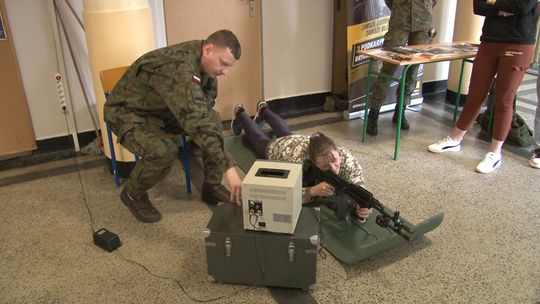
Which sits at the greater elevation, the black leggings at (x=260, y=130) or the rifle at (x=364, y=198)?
the rifle at (x=364, y=198)

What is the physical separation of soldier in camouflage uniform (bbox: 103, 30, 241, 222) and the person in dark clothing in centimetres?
177

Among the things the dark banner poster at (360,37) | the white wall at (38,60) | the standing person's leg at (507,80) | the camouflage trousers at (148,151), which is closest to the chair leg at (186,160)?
the camouflage trousers at (148,151)

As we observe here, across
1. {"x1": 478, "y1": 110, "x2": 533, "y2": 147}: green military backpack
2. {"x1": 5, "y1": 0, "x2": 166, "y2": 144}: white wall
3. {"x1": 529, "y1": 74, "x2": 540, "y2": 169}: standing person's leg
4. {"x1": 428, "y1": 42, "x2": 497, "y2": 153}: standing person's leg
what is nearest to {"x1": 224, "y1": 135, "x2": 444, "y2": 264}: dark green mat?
{"x1": 428, "y1": 42, "x2": 497, "y2": 153}: standing person's leg

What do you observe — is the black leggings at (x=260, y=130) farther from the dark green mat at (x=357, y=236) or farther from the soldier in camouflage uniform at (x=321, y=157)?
the dark green mat at (x=357, y=236)

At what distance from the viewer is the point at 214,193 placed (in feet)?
8.88

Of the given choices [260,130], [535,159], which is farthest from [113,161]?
[535,159]

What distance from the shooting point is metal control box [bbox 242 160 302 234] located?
68.6 inches

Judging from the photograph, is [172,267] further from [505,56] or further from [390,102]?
[390,102]

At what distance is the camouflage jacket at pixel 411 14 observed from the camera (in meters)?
3.43

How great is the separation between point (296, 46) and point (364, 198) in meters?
2.35

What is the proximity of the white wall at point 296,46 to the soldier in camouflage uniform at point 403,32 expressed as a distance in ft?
2.35

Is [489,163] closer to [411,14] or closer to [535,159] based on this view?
[535,159]

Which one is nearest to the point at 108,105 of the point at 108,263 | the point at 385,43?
the point at 108,263

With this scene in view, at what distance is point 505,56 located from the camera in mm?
2895
